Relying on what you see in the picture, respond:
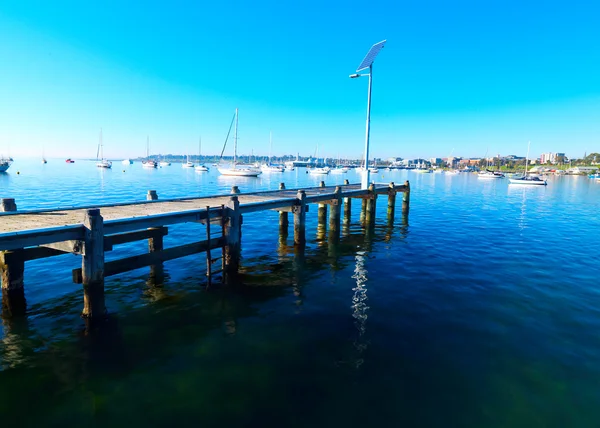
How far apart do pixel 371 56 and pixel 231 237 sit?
20.7 metres

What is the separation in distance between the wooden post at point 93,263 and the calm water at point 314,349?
2.40 ft

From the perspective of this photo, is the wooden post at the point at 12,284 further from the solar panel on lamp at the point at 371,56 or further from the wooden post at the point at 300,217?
the solar panel on lamp at the point at 371,56

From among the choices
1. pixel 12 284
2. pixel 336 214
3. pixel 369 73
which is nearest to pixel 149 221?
pixel 12 284

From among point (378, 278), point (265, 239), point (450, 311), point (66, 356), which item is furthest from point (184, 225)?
point (450, 311)

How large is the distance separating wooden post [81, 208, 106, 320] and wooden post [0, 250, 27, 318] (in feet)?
8.95

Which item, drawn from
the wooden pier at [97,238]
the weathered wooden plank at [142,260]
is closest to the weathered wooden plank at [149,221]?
the wooden pier at [97,238]

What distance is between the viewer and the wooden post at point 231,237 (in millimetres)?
13898

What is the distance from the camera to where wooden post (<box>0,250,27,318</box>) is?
10586mm

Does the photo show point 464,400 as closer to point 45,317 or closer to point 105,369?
point 105,369

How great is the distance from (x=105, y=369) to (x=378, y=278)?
10364 mm

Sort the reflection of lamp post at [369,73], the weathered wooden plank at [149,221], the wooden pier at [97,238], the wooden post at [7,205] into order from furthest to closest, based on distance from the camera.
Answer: the reflection of lamp post at [369,73] < the wooden post at [7,205] < the weathered wooden plank at [149,221] < the wooden pier at [97,238]

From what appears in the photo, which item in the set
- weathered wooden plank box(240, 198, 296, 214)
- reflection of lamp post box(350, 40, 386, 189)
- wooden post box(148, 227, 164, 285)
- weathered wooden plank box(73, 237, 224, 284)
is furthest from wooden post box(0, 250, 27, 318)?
reflection of lamp post box(350, 40, 386, 189)

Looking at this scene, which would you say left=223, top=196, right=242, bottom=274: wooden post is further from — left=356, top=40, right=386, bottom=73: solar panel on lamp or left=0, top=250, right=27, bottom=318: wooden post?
left=356, top=40, right=386, bottom=73: solar panel on lamp

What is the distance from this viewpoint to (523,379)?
25.9 ft
